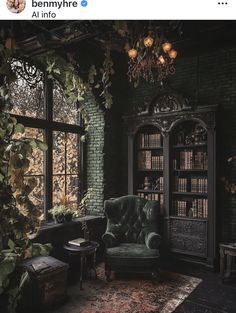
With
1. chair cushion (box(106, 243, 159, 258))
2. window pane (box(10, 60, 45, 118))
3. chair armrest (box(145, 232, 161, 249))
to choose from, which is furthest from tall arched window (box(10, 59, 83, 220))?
chair armrest (box(145, 232, 161, 249))

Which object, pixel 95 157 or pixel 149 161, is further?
pixel 95 157

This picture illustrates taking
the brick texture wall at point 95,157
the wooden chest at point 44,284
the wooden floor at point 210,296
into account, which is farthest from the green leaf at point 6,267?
the brick texture wall at point 95,157

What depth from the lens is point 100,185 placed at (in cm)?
513

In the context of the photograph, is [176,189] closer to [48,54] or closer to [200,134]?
[200,134]

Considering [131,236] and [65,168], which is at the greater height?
[65,168]

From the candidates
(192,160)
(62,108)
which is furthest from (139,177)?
(62,108)

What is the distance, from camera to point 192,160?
4621mm

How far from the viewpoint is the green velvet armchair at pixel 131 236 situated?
12.6ft

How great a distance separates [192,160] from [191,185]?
0.42 metres

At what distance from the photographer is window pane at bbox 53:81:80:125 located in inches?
182
